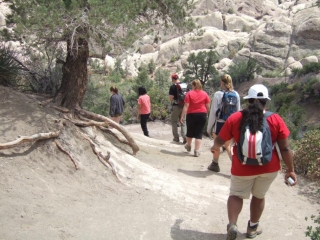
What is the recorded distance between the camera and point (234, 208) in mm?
4172

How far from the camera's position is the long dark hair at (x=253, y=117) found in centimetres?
389

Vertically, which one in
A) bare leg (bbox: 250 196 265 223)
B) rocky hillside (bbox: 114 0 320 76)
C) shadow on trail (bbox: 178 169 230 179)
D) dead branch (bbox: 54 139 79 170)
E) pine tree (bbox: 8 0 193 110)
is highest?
rocky hillside (bbox: 114 0 320 76)

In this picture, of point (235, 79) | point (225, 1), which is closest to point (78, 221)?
point (235, 79)

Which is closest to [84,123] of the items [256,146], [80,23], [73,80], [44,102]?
[44,102]

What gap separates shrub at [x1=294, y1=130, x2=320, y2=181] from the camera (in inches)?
269

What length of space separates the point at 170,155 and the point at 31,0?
13.0 feet

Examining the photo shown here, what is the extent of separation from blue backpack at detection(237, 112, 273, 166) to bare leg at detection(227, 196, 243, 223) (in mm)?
467

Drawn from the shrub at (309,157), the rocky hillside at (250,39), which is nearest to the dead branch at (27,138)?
the shrub at (309,157)

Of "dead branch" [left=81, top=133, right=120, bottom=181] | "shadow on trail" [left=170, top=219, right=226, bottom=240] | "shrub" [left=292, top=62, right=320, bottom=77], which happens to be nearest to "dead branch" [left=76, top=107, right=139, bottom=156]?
"dead branch" [left=81, top=133, right=120, bottom=181]

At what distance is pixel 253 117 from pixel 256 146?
0.92 ft

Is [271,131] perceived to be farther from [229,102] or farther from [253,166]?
[229,102]

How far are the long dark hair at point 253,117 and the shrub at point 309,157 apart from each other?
3.31 metres

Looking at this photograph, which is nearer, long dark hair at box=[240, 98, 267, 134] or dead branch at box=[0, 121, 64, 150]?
long dark hair at box=[240, 98, 267, 134]

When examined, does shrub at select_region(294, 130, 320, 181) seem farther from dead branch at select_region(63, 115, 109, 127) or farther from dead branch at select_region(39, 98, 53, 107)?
dead branch at select_region(39, 98, 53, 107)
